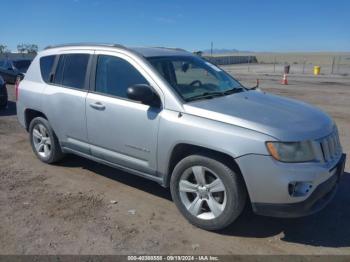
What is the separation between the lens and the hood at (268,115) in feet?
11.1

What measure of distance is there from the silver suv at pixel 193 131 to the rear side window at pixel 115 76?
0.01m

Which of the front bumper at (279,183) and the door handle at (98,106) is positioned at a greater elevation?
the door handle at (98,106)

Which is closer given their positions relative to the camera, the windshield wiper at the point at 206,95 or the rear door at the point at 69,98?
the windshield wiper at the point at 206,95

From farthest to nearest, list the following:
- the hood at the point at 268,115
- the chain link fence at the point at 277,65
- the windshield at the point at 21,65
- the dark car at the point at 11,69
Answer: the chain link fence at the point at 277,65
the windshield at the point at 21,65
the dark car at the point at 11,69
the hood at the point at 268,115

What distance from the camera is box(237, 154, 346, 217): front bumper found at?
326cm

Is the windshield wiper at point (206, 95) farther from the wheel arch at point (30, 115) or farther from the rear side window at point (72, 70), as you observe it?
the wheel arch at point (30, 115)

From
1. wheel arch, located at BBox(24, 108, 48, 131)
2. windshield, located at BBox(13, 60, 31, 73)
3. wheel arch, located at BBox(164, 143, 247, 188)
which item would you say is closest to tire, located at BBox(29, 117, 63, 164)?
wheel arch, located at BBox(24, 108, 48, 131)

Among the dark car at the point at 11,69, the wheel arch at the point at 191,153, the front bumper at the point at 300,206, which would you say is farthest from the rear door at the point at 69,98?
the dark car at the point at 11,69

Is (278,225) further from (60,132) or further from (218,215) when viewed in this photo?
(60,132)

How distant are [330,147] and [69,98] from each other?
10.9 ft

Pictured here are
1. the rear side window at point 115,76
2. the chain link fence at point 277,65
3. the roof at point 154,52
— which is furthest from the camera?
the chain link fence at point 277,65

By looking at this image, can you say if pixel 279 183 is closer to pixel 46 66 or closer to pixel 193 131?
pixel 193 131

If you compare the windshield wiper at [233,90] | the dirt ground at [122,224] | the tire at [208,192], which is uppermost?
the windshield wiper at [233,90]

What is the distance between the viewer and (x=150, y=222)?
13.2 feet
